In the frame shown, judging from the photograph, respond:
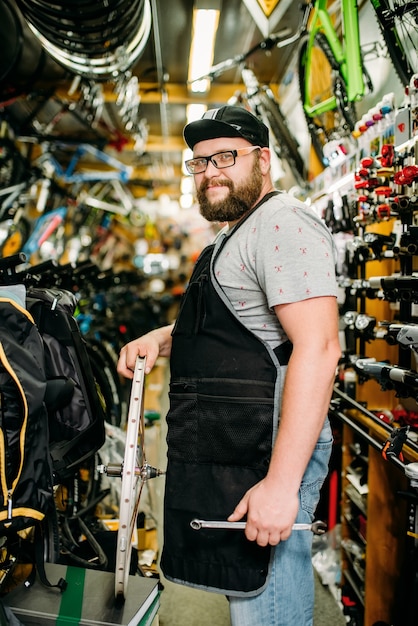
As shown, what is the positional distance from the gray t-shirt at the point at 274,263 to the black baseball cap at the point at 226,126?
0.90 ft

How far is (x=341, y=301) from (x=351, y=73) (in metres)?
1.26

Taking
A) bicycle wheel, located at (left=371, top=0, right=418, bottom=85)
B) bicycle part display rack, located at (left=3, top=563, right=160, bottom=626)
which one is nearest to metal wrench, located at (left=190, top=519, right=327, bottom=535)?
bicycle part display rack, located at (left=3, top=563, right=160, bottom=626)

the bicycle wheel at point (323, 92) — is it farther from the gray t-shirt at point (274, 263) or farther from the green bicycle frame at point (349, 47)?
the gray t-shirt at point (274, 263)

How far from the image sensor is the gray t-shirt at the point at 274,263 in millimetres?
1310

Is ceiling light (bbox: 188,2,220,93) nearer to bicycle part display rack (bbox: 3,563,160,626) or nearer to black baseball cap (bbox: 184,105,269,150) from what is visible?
black baseball cap (bbox: 184,105,269,150)

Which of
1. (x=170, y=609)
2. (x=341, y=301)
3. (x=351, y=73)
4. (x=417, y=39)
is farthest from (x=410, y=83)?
(x=170, y=609)

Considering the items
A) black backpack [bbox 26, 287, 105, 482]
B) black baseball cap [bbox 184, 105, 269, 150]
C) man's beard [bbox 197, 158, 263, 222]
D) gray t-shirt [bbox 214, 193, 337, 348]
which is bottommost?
black backpack [bbox 26, 287, 105, 482]

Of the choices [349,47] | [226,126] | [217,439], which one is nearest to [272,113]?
[349,47]

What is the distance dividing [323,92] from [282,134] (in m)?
0.56

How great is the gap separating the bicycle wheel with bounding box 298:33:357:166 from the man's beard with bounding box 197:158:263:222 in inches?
62.9

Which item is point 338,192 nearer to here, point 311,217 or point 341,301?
point 341,301

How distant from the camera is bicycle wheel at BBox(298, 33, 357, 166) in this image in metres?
2.95

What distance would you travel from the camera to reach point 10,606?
159cm

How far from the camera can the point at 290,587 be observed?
4.68 feet
